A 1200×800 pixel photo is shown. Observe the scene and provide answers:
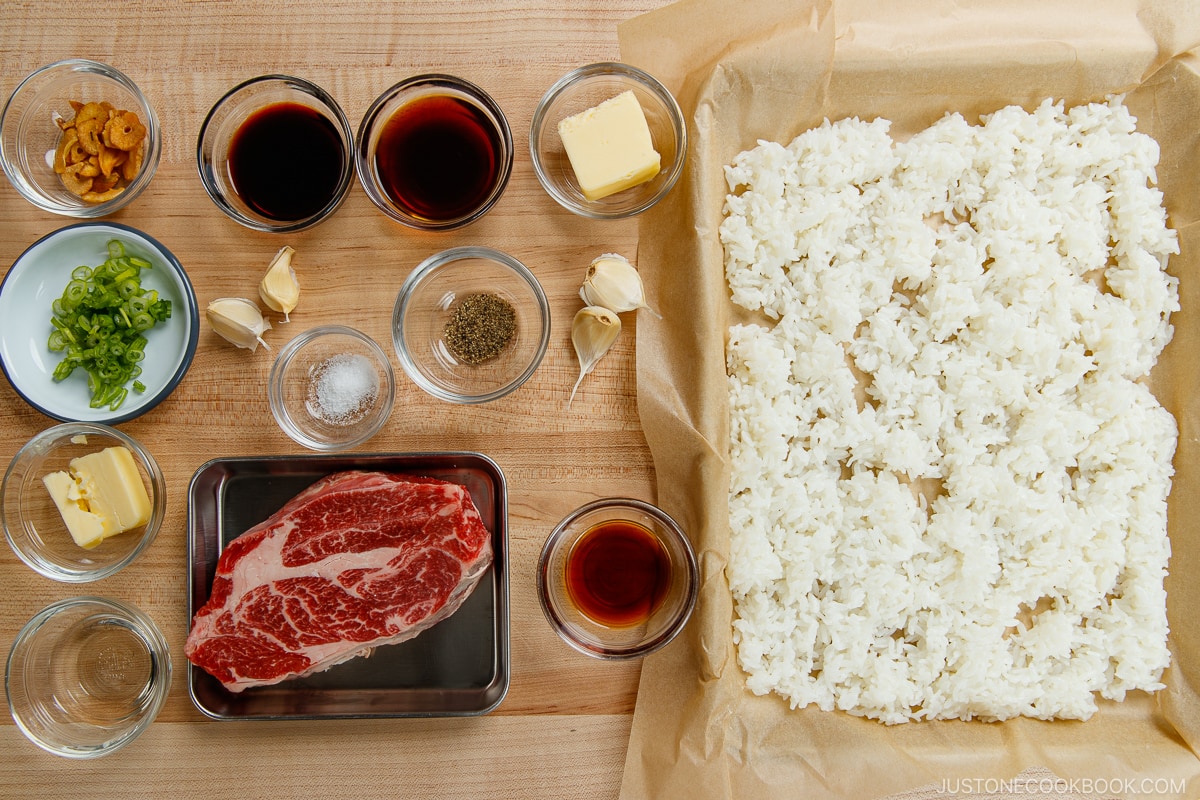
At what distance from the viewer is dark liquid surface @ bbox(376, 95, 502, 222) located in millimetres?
2084

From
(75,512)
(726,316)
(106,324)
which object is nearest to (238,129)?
(106,324)

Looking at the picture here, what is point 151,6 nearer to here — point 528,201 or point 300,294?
point 300,294

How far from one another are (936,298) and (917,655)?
103 centimetres

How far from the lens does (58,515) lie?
210cm

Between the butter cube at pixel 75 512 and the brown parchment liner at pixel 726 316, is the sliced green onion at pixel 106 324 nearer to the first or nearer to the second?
the butter cube at pixel 75 512

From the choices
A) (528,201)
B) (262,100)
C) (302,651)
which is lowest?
(302,651)

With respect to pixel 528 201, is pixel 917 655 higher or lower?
lower

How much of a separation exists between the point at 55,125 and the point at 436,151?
1144 millimetres

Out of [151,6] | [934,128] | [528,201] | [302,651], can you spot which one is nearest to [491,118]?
[528,201]

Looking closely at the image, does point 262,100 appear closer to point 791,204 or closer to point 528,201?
point 528,201

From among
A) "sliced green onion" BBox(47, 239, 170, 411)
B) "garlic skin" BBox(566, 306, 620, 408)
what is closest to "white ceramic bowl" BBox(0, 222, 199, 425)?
"sliced green onion" BBox(47, 239, 170, 411)

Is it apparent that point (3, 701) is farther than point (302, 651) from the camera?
Yes

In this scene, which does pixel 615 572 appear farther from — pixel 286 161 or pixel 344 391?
pixel 286 161

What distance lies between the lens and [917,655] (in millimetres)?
2088
